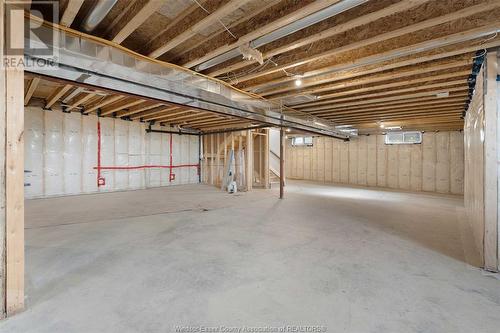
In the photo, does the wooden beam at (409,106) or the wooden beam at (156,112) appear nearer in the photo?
the wooden beam at (409,106)

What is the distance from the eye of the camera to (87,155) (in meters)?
6.56

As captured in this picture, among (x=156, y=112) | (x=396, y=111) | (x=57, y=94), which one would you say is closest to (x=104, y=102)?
(x=57, y=94)

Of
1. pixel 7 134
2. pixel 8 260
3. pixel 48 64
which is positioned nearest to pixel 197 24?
pixel 48 64

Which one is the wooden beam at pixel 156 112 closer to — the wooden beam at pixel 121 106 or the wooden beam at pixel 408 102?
the wooden beam at pixel 121 106

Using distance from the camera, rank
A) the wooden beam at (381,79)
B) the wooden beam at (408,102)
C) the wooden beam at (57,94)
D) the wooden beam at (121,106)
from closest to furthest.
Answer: the wooden beam at (381,79) → the wooden beam at (57,94) → the wooden beam at (408,102) → the wooden beam at (121,106)

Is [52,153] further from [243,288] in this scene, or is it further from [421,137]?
[421,137]

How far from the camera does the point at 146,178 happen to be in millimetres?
7906

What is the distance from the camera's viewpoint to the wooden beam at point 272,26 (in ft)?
6.35

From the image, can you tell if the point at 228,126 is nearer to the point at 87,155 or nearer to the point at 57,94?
the point at 87,155

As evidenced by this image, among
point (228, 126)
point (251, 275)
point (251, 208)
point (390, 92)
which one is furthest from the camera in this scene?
point (228, 126)

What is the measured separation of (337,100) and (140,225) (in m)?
4.29

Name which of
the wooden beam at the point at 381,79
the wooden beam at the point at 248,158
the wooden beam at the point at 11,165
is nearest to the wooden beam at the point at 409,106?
the wooden beam at the point at 381,79

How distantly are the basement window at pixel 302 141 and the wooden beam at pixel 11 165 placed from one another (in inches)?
410

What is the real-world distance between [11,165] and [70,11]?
55.9 inches
